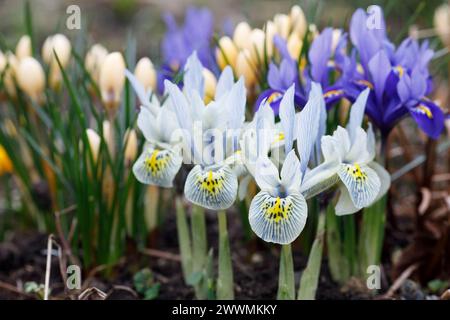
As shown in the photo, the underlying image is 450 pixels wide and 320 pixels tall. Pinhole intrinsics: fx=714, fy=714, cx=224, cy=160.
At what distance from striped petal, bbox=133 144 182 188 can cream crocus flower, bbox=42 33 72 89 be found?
0.92 meters

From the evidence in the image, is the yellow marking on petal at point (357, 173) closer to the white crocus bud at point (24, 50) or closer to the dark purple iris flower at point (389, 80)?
the dark purple iris flower at point (389, 80)

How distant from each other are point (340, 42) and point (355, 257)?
724 millimetres

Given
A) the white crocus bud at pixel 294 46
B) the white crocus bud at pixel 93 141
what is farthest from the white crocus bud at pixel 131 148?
the white crocus bud at pixel 294 46

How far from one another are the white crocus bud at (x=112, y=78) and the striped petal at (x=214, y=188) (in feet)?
2.26

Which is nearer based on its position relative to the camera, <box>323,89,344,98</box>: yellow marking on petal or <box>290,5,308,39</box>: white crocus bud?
<box>323,89,344,98</box>: yellow marking on petal

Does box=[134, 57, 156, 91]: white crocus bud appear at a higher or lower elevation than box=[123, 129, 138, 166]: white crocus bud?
higher

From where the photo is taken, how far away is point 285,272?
6.70 ft

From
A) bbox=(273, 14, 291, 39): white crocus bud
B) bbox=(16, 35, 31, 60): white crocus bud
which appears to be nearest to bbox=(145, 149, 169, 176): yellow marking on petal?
bbox=(273, 14, 291, 39): white crocus bud

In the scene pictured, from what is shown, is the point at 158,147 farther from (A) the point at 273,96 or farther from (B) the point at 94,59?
(B) the point at 94,59

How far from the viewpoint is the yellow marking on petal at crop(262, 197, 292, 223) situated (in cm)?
179

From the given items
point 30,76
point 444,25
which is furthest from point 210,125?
point 444,25

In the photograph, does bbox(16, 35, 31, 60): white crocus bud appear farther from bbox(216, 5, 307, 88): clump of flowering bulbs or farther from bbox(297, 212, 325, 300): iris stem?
bbox(297, 212, 325, 300): iris stem

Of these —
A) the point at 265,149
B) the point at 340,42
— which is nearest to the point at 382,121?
the point at 340,42

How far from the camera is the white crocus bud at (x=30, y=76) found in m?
2.62
